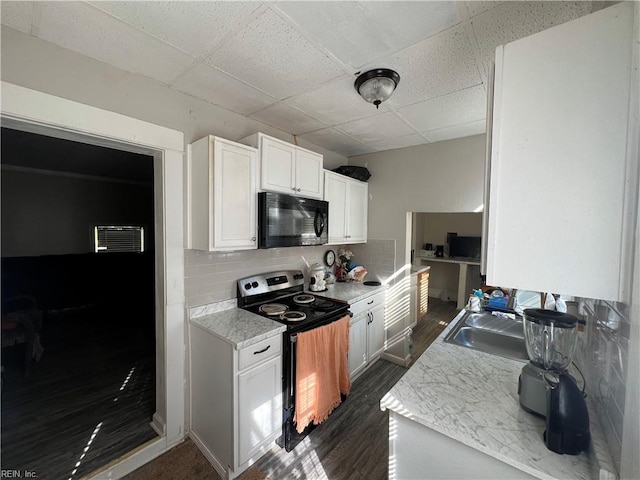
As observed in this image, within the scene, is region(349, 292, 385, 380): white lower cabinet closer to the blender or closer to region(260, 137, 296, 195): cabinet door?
region(260, 137, 296, 195): cabinet door

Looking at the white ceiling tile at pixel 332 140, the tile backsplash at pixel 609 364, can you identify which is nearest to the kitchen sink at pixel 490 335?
the tile backsplash at pixel 609 364

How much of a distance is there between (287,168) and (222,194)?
0.64m

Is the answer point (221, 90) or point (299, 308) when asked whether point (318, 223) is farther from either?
point (221, 90)

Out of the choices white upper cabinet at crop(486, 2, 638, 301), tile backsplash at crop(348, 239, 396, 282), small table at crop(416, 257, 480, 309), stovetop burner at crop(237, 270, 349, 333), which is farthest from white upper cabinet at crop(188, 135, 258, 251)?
small table at crop(416, 257, 480, 309)

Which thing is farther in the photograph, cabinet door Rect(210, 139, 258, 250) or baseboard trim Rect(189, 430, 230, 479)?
cabinet door Rect(210, 139, 258, 250)

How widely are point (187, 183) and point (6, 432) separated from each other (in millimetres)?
2314

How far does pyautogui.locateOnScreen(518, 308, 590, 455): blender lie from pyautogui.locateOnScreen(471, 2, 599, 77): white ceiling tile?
1.18 m

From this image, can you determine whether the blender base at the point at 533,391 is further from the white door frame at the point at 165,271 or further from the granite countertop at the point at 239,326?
the white door frame at the point at 165,271

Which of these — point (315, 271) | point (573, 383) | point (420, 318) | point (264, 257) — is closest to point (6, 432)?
point (264, 257)

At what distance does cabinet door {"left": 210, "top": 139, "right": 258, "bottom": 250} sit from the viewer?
1.75 m

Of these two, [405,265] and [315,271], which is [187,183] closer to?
[315,271]

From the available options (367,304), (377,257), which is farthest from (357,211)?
(367,304)

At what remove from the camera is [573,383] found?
812 millimetres

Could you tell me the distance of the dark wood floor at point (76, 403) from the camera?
68.0 inches
